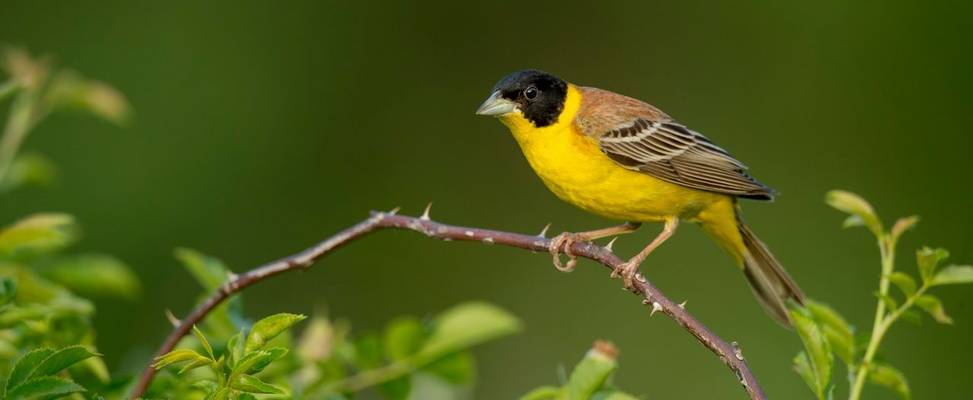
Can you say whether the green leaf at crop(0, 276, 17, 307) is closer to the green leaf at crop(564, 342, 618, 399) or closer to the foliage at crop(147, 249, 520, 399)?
the foliage at crop(147, 249, 520, 399)

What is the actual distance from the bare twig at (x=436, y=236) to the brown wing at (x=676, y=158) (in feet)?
4.84

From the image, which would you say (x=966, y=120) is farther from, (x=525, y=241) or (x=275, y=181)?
(x=525, y=241)

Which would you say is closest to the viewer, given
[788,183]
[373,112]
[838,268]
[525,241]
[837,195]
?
[837,195]

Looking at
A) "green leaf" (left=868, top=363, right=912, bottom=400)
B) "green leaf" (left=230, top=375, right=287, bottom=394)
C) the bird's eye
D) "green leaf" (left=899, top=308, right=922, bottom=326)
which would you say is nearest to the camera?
"green leaf" (left=230, top=375, right=287, bottom=394)

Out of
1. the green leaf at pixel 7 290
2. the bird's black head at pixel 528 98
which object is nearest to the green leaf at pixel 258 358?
the green leaf at pixel 7 290

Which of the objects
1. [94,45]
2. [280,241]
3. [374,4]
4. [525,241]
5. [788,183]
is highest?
[94,45]

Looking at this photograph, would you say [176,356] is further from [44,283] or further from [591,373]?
[44,283]

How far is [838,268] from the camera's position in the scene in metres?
7.57

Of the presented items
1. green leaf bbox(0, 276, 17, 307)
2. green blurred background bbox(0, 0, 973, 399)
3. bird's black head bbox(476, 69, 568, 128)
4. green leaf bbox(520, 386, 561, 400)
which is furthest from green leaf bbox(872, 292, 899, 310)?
green blurred background bbox(0, 0, 973, 399)

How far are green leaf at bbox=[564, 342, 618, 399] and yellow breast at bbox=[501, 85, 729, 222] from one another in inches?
74.9

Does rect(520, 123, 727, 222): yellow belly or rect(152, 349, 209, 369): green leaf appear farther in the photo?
rect(520, 123, 727, 222): yellow belly

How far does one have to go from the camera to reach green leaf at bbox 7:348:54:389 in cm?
154

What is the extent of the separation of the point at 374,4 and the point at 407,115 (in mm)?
944

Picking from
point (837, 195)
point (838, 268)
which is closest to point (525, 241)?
point (837, 195)
